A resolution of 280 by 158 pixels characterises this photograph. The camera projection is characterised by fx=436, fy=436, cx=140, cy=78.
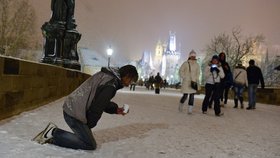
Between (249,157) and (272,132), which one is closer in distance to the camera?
(249,157)

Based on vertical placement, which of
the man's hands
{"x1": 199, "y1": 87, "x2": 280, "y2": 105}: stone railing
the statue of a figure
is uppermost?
the statue of a figure

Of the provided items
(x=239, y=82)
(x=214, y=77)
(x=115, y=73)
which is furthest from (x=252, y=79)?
(x=115, y=73)

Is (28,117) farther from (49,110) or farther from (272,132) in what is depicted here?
(272,132)

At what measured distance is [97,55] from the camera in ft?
330

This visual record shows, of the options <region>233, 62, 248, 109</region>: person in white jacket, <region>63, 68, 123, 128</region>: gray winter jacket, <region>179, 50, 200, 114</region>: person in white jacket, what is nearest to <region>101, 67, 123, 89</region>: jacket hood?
<region>63, 68, 123, 128</region>: gray winter jacket

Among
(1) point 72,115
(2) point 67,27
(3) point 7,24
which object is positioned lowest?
(1) point 72,115

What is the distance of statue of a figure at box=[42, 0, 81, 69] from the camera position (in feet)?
49.0

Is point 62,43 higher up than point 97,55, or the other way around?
point 97,55

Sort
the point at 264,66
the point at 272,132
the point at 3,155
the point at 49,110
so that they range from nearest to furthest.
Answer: the point at 3,155
the point at 272,132
the point at 49,110
the point at 264,66

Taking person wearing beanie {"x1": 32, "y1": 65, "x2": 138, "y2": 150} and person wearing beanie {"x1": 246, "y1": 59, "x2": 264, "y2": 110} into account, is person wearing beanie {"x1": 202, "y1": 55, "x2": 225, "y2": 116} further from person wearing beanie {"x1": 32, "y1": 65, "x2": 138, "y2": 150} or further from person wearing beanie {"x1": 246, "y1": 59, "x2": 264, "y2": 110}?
person wearing beanie {"x1": 32, "y1": 65, "x2": 138, "y2": 150}

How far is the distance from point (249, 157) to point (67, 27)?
10851mm

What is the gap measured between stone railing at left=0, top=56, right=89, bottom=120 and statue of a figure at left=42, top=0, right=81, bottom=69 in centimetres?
200

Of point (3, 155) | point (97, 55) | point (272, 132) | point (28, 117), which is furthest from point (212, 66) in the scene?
point (97, 55)

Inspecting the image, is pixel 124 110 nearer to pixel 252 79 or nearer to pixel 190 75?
pixel 190 75
